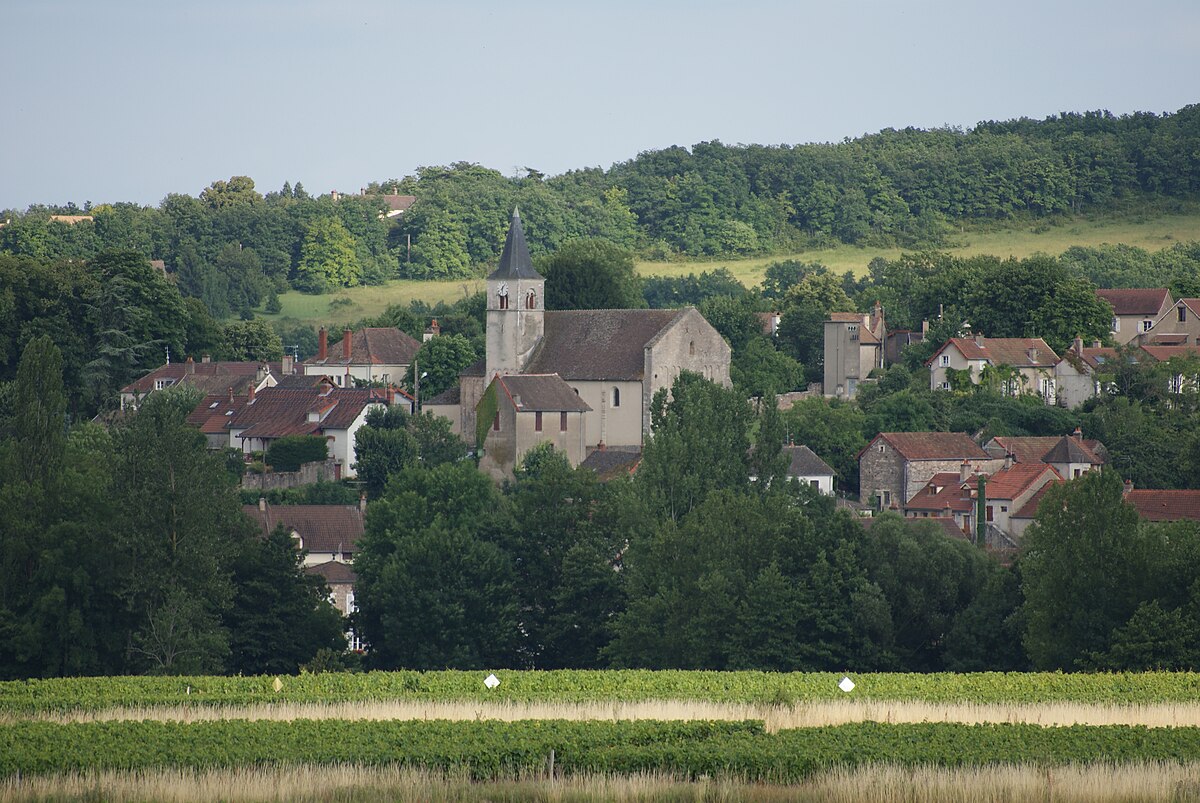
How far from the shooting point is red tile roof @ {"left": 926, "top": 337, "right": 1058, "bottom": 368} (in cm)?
8212

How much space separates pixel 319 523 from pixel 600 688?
27253 millimetres

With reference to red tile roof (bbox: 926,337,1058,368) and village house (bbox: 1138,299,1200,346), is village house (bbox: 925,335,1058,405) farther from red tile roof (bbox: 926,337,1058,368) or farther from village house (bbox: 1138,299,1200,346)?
village house (bbox: 1138,299,1200,346)

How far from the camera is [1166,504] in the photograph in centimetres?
6438

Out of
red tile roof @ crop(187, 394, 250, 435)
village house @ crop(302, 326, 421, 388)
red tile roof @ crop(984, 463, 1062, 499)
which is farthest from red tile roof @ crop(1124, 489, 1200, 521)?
village house @ crop(302, 326, 421, 388)

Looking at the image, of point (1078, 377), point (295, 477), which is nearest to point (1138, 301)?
point (1078, 377)

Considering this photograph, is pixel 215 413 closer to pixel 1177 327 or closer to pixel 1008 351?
pixel 1008 351

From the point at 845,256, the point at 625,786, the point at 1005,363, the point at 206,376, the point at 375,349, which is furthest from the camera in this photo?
the point at 845,256

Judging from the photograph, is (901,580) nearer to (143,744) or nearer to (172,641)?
(172,641)

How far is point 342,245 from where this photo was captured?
133750 millimetres

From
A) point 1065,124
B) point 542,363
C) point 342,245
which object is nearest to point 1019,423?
point 542,363

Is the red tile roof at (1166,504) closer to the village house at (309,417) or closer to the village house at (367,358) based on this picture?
the village house at (309,417)

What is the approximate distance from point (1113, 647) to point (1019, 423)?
34864 mm

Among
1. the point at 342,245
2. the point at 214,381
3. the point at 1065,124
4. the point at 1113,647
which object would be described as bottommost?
the point at 1113,647

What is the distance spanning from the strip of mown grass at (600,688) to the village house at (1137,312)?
52.7 meters
